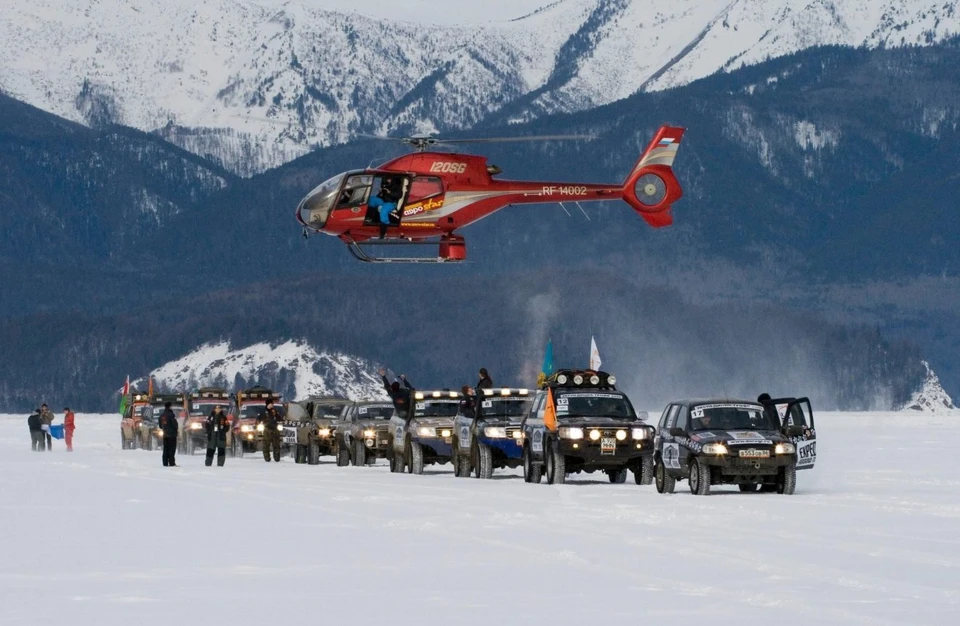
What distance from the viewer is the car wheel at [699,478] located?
33.8m

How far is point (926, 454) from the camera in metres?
62.6

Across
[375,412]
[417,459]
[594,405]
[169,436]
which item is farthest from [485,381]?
[169,436]

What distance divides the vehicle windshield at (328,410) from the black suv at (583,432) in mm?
15082

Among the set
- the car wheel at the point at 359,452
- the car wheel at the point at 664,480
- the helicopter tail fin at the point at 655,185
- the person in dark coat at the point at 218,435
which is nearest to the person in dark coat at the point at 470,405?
the car wheel at the point at 664,480

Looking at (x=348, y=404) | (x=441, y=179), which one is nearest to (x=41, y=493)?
(x=441, y=179)

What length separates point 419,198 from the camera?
46531 millimetres

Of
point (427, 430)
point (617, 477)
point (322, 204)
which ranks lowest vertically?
point (617, 477)

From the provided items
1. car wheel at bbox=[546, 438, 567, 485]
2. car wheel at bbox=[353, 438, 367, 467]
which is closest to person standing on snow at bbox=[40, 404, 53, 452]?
car wheel at bbox=[353, 438, 367, 467]

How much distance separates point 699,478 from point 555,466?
476 cm

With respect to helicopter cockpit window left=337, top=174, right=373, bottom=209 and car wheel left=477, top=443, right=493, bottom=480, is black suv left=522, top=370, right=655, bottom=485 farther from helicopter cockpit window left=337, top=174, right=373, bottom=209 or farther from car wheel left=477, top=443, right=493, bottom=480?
helicopter cockpit window left=337, top=174, right=373, bottom=209

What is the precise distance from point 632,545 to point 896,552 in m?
3.04

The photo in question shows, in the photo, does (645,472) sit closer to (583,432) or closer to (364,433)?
(583,432)

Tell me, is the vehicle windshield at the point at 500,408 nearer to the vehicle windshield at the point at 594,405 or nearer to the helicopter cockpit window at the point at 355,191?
the vehicle windshield at the point at 594,405

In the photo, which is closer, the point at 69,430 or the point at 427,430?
the point at 427,430
